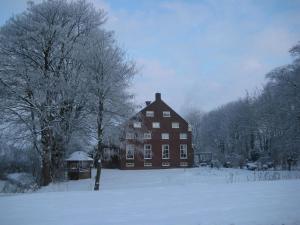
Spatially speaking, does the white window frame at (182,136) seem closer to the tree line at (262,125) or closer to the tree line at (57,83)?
the tree line at (262,125)

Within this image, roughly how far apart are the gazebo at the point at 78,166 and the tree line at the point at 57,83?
6858 millimetres

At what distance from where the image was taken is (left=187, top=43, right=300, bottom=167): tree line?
119 ft

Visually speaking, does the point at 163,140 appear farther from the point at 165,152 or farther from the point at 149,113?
the point at 149,113

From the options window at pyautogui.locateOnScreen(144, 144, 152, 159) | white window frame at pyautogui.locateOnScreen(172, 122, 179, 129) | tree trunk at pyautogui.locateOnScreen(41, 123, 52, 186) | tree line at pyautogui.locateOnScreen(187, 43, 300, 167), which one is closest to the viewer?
tree trunk at pyautogui.locateOnScreen(41, 123, 52, 186)

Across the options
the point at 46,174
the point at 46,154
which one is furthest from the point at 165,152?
the point at 46,154

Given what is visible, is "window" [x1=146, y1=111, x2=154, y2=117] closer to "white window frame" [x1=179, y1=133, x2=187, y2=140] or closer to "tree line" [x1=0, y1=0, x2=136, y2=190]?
"white window frame" [x1=179, y1=133, x2=187, y2=140]

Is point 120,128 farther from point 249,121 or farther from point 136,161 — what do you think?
point 249,121

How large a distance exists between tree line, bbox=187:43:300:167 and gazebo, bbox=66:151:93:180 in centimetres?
2183

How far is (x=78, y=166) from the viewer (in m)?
33.1

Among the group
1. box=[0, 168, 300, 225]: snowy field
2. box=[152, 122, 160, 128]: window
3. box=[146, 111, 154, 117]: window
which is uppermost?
box=[146, 111, 154, 117]: window

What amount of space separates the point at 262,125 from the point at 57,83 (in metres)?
46.0

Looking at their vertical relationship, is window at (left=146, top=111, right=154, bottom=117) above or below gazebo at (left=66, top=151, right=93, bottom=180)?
above

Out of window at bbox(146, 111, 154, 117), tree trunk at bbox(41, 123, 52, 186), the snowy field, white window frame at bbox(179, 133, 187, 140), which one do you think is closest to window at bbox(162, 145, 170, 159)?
white window frame at bbox(179, 133, 187, 140)

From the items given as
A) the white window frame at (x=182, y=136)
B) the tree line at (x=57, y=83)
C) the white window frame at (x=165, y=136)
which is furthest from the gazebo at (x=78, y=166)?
the white window frame at (x=182, y=136)
